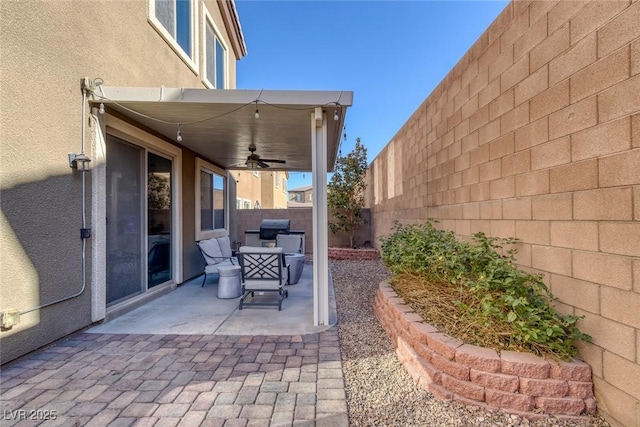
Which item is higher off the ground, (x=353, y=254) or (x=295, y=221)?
(x=295, y=221)

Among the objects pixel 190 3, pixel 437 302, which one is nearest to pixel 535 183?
pixel 437 302

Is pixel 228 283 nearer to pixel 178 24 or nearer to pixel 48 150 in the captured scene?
pixel 48 150

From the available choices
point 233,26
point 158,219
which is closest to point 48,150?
point 158,219

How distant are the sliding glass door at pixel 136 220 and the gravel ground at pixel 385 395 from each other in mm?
3222

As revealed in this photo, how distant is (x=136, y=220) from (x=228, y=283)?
1.75m

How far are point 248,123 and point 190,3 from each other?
4052 mm

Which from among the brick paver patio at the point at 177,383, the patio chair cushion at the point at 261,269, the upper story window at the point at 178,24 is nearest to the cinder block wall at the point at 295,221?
the upper story window at the point at 178,24

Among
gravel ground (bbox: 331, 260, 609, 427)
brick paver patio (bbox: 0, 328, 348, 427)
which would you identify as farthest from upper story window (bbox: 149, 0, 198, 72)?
gravel ground (bbox: 331, 260, 609, 427)

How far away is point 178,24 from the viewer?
20.5 ft

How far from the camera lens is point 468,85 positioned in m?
4.21

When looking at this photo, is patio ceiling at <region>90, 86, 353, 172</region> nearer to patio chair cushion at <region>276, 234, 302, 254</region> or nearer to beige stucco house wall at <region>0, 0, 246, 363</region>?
beige stucco house wall at <region>0, 0, 246, 363</region>

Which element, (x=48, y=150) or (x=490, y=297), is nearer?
(x=490, y=297)

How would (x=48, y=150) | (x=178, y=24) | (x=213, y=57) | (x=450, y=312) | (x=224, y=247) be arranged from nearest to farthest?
(x=450, y=312) → (x=48, y=150) → (x=178, y=24) → (x=224, y=247) → (x=213, y=57)

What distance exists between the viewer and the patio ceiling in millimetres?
3770
